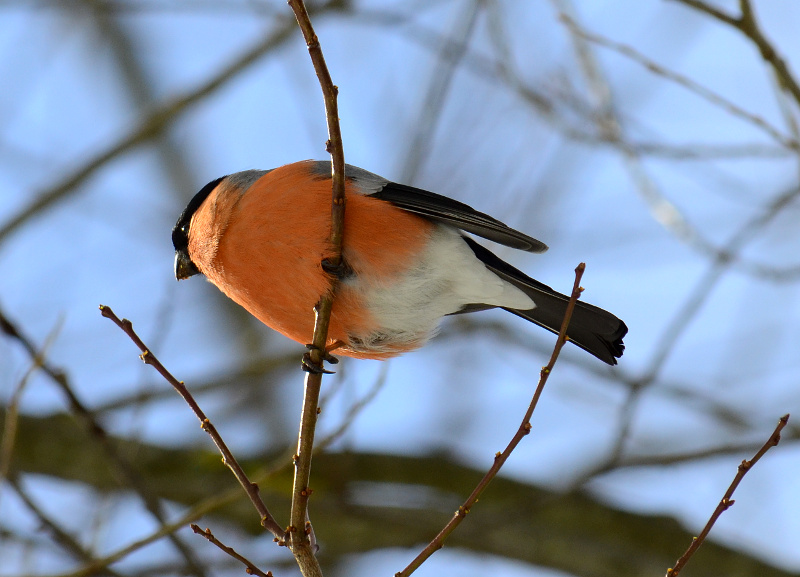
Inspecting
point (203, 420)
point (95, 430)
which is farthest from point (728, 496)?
point (95, 430)

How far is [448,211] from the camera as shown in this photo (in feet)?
9.41

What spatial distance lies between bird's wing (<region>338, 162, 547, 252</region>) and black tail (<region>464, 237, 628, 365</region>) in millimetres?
185

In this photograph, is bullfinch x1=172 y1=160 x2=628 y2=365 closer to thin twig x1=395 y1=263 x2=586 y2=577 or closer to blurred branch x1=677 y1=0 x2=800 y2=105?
thin twig x1=395 y1=263 x2=586 y2=577

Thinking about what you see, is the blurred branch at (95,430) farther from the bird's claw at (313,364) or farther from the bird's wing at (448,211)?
the bird's wing at (448,211)

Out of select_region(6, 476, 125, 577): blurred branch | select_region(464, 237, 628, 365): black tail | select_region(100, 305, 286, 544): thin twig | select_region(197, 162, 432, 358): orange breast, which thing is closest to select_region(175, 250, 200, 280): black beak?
select_region(197, 162, 432, 358): orange breast

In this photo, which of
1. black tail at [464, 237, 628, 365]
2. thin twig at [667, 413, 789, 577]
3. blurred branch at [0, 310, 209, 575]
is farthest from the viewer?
black tail at [464, 237, 628, 365]

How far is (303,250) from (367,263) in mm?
241

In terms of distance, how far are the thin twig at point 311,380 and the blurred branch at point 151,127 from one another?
2608mm

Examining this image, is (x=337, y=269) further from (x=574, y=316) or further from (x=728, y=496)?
(x=728, y=496)

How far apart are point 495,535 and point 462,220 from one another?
2374mm

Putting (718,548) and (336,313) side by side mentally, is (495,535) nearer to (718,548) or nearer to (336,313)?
(718,548)

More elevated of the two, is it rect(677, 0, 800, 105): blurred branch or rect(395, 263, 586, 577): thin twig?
rect(677, 0, 800, 105): blurred branch

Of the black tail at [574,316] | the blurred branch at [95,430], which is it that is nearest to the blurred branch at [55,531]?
the blurred branch at [95,430]

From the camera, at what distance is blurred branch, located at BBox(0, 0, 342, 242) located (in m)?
4.67
